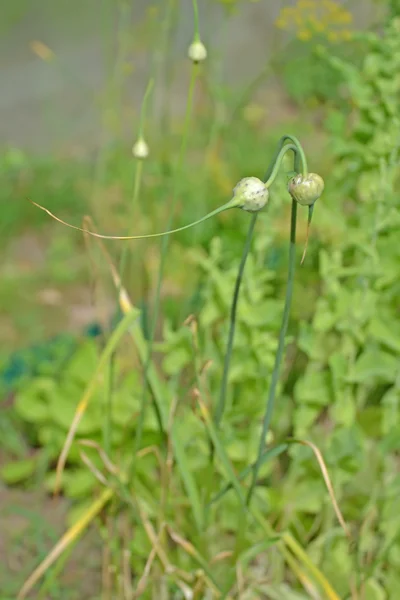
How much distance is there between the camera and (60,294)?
2539mm

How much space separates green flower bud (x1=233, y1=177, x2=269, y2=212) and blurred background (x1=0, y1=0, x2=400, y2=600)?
0.33 meters

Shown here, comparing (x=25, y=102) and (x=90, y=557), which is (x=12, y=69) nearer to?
(x=25, y=102)

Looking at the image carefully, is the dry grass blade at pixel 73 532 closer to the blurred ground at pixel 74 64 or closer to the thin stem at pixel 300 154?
the thin stem at pixel 300 154

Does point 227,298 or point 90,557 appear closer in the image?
point 227,298

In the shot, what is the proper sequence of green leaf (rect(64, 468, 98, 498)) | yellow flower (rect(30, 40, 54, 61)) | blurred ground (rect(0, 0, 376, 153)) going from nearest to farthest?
green leaf (rect(64, 468, 98, 498)), yellow flower (rect(30, 40, 54, 61)), blurred ground (rect(0, 0, 376, 153))

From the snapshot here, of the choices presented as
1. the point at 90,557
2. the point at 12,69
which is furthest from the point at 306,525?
the point at 12,69

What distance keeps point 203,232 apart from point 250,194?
1334 millimetres

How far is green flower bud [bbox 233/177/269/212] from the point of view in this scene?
2.38ft

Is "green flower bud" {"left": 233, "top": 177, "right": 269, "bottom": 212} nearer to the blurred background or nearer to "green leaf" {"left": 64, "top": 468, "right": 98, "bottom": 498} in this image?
the blurred background

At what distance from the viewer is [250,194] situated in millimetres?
725

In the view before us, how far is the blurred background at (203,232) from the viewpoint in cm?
128

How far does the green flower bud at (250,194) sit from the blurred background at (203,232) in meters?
0.33

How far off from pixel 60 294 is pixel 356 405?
4.38 feet

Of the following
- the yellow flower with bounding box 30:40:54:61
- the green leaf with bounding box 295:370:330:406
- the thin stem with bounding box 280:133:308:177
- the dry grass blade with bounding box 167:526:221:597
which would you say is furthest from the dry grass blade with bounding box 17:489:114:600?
the yellow flower with bounding box 30:40:54:61
